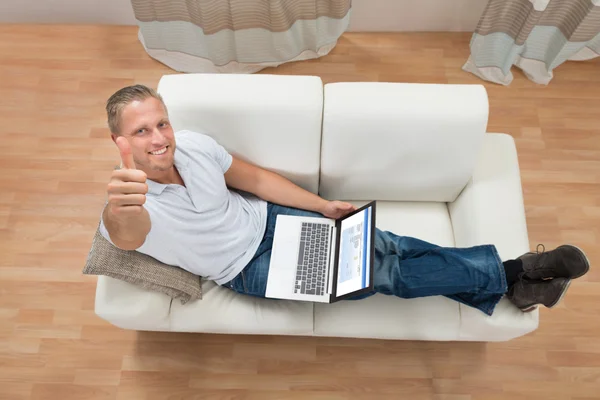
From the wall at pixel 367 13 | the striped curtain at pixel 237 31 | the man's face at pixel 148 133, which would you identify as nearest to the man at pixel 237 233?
the man's face at pixel 148 133

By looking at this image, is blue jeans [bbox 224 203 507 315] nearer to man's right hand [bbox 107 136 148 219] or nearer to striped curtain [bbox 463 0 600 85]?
man's right hand [bbox 107 136 148 219]

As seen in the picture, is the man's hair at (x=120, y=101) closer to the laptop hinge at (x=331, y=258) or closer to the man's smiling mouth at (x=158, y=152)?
the man's smiling mouth at (x=158, y=152)

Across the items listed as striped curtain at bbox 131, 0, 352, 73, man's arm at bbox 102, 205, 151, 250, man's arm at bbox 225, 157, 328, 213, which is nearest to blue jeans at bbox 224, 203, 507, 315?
man's arm at bbox 225, 157, 328, 213

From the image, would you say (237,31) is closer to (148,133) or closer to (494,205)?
(148,133)

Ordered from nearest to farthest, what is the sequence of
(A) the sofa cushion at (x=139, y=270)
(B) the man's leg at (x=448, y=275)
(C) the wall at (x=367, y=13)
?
(A) the sofa cushion at (x=139, y=270) → (B) the man's leg at (x=448, y=275) → (C) the wall at (x=367, y=13)

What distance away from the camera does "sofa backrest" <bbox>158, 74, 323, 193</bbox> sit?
1.82m

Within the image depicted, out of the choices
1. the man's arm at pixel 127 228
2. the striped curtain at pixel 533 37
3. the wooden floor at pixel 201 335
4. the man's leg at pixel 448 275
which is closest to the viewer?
the man's arm at pixel 127 228

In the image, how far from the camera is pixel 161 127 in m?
1.57

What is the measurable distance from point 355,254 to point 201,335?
850 mm

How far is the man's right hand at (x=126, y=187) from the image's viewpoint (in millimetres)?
1284

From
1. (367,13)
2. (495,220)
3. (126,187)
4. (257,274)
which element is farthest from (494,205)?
(367,13)

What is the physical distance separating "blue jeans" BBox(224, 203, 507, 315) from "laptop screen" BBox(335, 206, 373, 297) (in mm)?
89

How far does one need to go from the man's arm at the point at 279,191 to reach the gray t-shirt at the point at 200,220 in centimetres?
7

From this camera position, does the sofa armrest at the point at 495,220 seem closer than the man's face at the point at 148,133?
No
